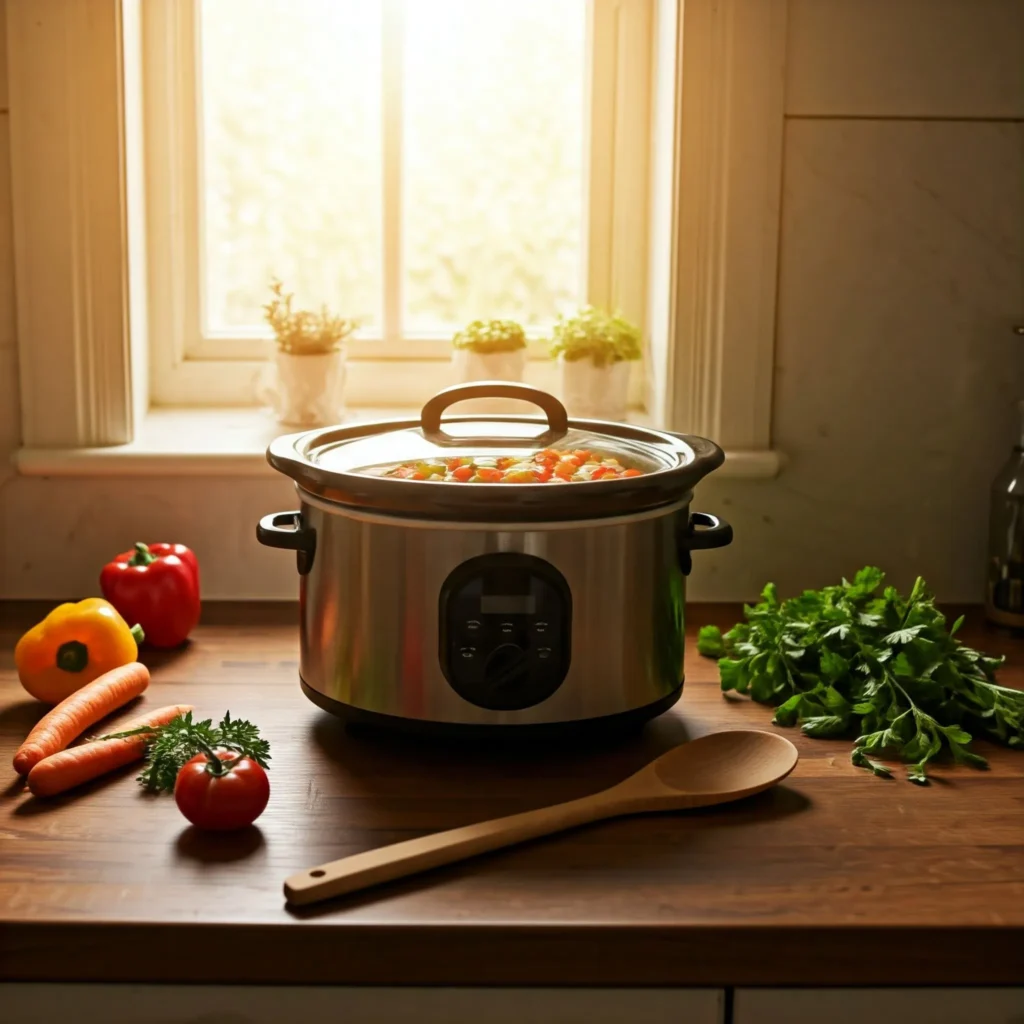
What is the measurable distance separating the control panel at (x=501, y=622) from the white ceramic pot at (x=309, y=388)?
0.70 m

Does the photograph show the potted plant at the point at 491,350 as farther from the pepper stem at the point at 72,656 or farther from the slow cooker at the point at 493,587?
the pepper stem at the point at 72,656

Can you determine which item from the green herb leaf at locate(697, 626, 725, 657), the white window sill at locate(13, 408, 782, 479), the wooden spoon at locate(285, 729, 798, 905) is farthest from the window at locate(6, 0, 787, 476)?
the wooden spoon at locate(285, 729, 798, 905)

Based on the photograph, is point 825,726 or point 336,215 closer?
point 825,726

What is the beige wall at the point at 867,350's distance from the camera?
1590 millimetres

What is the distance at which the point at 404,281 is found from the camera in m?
1.89

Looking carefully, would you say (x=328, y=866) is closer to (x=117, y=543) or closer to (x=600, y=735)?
(x=600, y=735)

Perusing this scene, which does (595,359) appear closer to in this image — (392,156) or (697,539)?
(392,156)

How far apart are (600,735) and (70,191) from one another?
0.93m

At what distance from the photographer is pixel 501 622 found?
3.58ft

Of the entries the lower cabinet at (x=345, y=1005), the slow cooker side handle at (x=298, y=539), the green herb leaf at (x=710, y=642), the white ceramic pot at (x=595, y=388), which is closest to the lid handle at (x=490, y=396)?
the slow cooker side handle at (x=298, y=539)

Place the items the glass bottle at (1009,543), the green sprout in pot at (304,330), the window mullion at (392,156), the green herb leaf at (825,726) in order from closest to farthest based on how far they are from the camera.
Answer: the green herb leaf at (825,726) → the glass bottle at (1009,543) → the green sprout in pot at (304,330) → the window mullion at (392,156)

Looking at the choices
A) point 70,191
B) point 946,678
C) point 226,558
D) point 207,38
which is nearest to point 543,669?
point 946,678

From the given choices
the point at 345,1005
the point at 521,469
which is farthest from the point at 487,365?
the point at 345,1005

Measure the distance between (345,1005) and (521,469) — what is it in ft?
1.54
